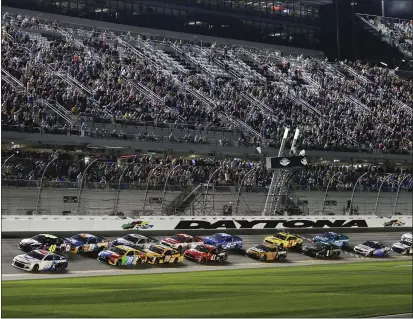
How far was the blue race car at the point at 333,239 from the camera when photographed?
12805 mm

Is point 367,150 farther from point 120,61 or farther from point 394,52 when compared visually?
point 120,61

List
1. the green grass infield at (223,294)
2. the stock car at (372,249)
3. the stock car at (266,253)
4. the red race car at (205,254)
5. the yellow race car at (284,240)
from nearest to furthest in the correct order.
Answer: the green grass infield at (223,294)
the red race car at (205,254)
the stock car at (266,253)
the yellow race car at (284,240)
the stock car at (372,249)

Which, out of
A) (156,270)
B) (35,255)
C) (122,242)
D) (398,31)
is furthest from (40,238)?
(398,31)

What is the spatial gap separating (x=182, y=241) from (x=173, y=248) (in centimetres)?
37

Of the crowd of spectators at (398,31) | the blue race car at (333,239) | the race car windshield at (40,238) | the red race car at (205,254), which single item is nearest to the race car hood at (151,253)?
the red race car at (205,254)

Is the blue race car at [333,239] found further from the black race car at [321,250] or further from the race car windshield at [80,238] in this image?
the race car windshield at [80,238]

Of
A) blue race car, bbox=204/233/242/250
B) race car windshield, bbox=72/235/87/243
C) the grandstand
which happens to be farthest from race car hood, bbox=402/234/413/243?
race car windshield, bbox=72/235/87/243

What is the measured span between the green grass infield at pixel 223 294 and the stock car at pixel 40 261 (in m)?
0.47

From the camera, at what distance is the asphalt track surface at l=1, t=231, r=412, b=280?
8.90 m

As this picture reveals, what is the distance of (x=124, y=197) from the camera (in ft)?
37.7

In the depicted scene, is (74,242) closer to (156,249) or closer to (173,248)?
(156,249)

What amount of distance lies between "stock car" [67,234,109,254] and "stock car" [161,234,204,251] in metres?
1.22

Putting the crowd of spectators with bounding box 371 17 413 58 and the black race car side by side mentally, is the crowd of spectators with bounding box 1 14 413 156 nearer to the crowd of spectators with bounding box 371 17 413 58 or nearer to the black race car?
the crowd of spectators with bounding box 371 17 413 58

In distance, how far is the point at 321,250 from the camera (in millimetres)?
12461
